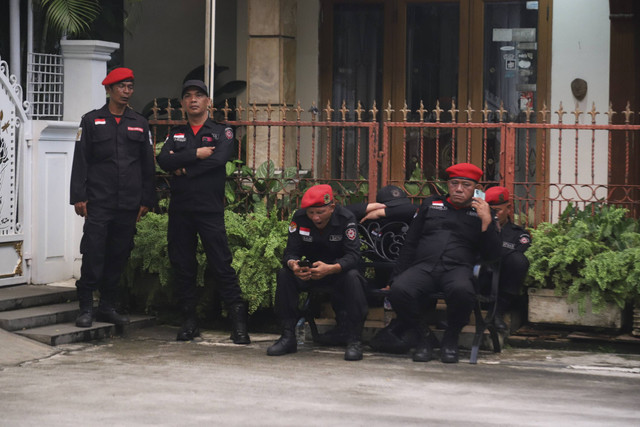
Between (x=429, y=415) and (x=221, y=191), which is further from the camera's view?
(x=221, y=191)

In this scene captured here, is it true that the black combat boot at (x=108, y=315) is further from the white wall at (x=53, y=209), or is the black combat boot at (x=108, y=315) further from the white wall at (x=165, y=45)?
the white wall at (x=165, y=45)

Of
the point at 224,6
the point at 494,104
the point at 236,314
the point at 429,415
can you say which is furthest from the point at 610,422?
the point at 224,6

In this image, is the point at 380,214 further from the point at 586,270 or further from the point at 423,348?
the point at 586,270

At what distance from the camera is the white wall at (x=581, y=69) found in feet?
38.4

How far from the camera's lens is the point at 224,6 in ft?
44.2

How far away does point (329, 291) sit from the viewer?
318 inches

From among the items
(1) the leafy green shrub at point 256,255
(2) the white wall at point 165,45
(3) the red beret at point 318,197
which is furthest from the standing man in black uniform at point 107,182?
(2) the white wall at point 165,45

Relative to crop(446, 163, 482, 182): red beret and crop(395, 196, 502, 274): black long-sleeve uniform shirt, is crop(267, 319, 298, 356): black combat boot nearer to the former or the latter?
crop(395, 196, 502, 274): black long-sleeve uniform shirt

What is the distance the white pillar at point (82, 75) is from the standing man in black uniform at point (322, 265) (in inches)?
103

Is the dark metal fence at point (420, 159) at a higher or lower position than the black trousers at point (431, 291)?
higher

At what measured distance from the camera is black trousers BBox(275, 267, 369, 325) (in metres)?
7.91

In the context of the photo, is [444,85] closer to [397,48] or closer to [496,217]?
[397,48]

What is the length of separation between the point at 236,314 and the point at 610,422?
10.9 ft

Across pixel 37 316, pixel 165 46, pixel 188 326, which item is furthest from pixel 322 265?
pixel 165 46
